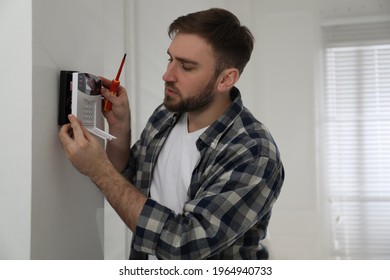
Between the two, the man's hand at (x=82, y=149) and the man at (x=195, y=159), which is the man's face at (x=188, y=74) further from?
the man's hand at (x=82, y=149)

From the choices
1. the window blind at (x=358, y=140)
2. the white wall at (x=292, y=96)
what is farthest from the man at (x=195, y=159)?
the window blind at (x=358, y=140)

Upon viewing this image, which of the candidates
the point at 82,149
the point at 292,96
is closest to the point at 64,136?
the point at 82,149

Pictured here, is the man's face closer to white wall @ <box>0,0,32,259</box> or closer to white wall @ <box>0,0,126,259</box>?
white wall @ <box>0,0,126,259</box>

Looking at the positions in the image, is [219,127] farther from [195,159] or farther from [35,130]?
[35,130]

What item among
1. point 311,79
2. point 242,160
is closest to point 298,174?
point 311,79

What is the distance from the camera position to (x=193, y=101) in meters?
0.94

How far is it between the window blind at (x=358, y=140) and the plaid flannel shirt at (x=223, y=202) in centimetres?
30

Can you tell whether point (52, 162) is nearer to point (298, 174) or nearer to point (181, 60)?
point (181, 60)

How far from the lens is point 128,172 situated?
101 centimetres

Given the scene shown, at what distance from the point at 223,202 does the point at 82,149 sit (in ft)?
0.92

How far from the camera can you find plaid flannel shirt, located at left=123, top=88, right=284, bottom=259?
2.49ft

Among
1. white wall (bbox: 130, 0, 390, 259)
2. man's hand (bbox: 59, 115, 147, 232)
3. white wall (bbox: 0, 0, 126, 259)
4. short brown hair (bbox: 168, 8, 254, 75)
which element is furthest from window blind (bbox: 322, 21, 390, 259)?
white wall (bbox: 0, 0, 126, 259)

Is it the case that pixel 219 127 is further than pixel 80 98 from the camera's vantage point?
Yes
